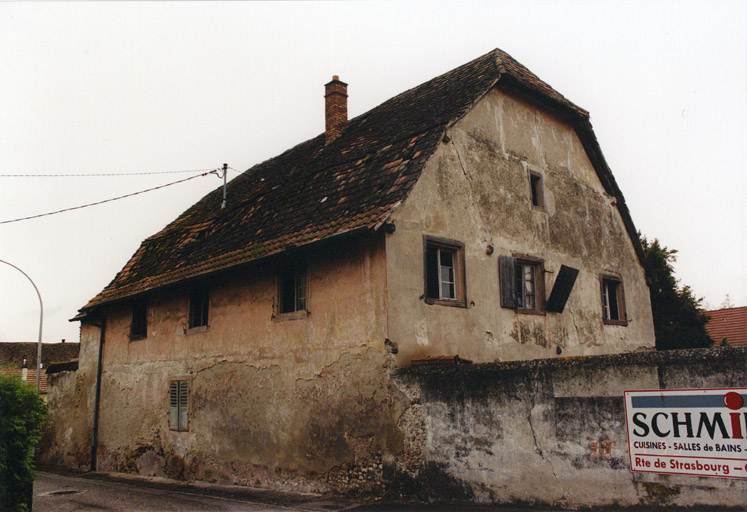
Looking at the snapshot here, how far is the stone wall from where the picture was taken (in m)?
6.90

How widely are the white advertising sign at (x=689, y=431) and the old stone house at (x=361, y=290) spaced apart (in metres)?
3.39

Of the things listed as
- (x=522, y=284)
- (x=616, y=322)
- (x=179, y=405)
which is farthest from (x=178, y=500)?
(x=616, y=322)

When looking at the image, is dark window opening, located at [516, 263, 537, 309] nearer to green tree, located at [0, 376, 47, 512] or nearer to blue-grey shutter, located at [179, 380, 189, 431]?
blue-grey shutter, located at [179, 380, 189, 431]

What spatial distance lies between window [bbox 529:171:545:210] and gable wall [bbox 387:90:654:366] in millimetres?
161

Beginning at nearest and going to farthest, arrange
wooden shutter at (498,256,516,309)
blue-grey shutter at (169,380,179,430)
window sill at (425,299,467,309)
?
window sill at (425,299,467,309), wooden shutter at (498,256,516,309), blue-grey shutter at (169,380,179,430)

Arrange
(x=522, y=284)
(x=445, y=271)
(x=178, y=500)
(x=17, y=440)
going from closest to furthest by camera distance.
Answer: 1. (x=17, y=440)
2. (x=178, y=500)
3. (x=445, y=271)
4. (x=522, y=284)

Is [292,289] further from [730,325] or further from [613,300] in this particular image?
[730,325]

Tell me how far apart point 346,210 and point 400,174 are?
3.82 feet

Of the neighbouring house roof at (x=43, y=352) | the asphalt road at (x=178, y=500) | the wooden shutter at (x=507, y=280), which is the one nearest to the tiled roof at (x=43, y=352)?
the neighbouring house roof at (x=43, y=352)

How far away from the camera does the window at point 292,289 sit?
12.1 metres

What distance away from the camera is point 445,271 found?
11.6 metres

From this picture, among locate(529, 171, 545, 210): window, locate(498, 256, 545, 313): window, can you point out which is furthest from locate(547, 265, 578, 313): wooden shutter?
locate(529, 171, 545, 210): window

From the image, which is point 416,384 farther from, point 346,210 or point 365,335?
point 346,210

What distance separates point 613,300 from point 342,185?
26.2ft
